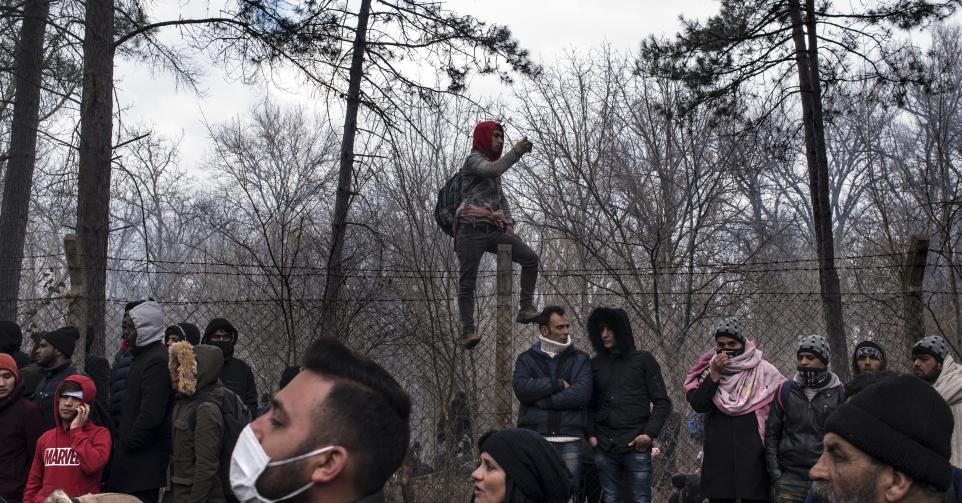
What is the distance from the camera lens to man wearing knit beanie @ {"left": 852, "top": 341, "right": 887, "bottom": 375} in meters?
6.63

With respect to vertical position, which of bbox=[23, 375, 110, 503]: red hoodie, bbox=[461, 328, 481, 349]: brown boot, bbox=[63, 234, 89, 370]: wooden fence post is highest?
bbox=[63, 234, 89, 370]: wooden fence post

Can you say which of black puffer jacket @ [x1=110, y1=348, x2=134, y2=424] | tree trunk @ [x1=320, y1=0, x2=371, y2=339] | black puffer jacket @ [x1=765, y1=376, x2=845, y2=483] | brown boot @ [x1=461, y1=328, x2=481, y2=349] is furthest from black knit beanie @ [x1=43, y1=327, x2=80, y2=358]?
black puffer jacket @ [x1=765, y1=376, x2=845, y2=483]

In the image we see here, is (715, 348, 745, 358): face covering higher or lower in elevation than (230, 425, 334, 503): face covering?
higher

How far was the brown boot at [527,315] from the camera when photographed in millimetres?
7941

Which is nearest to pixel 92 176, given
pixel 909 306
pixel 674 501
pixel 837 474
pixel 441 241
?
pixel 674 501

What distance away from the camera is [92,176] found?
29.3 feet

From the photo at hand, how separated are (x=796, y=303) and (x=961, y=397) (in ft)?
8.15

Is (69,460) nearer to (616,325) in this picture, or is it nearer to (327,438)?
(616,325)

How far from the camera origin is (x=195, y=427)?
18.3ft

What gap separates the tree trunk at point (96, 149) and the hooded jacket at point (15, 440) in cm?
230

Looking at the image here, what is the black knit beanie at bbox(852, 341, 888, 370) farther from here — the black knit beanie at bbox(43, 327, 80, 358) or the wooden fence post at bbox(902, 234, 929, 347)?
the black knit beanie at bbox(43, 327, 80, 358)

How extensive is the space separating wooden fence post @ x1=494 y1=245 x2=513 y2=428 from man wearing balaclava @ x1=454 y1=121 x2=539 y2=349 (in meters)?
0.40

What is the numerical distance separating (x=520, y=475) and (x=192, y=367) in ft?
8.93

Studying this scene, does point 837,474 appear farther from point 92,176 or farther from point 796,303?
point 92,176
